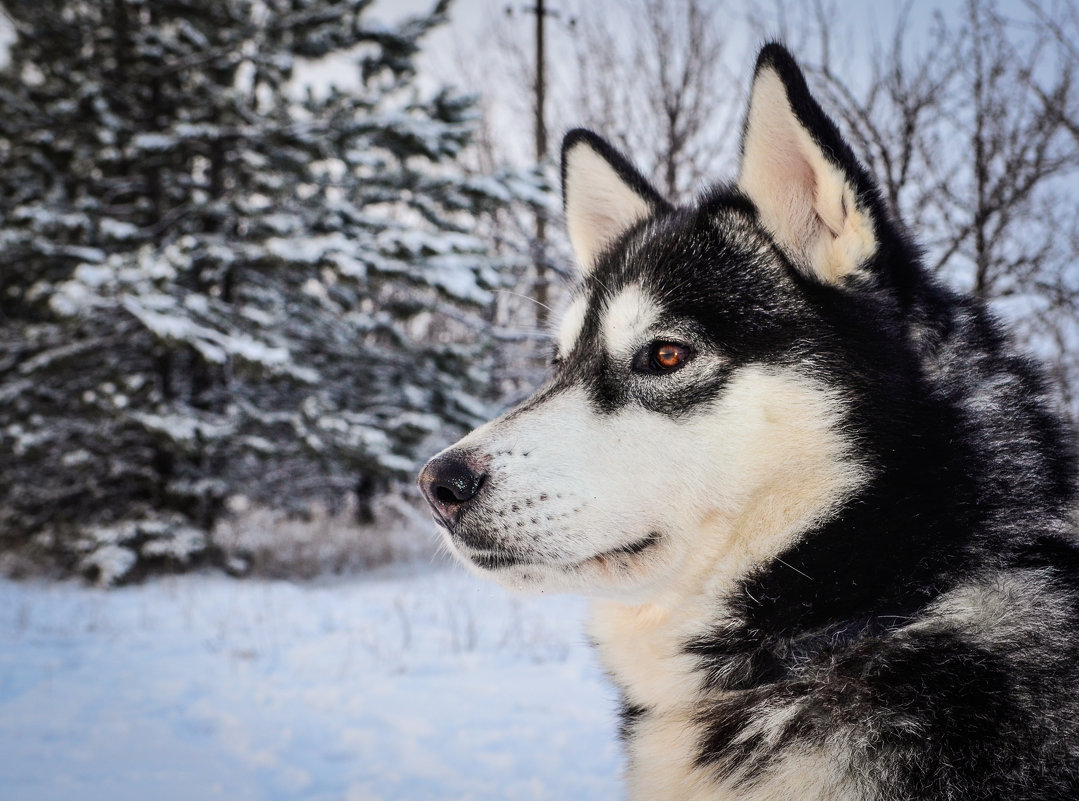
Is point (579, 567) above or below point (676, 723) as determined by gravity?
above

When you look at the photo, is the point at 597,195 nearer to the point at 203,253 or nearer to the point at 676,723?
the point at 676,723

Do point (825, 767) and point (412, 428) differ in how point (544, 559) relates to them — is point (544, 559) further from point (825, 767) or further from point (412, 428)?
point (412, 428)

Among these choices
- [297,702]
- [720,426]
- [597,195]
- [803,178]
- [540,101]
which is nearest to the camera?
[720,426]

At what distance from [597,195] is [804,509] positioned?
1.72 metres

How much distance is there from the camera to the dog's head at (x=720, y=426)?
1.89 m

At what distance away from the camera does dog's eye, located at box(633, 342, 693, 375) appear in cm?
206

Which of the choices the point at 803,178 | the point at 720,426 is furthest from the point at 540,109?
the point at 720,426

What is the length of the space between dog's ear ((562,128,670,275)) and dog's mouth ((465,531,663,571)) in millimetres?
1356

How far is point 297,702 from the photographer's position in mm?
4602

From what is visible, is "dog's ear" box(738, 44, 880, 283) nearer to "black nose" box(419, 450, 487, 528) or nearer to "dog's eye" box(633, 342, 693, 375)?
"dog's eye" box(633, 342, 693, 375)

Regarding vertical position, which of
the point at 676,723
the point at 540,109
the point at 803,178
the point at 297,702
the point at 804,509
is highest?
the point at 803,178

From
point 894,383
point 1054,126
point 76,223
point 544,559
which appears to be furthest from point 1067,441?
point 76,223

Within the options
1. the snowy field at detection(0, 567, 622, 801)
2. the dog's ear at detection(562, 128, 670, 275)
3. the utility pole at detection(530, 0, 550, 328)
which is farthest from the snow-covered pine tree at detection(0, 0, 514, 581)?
the dog's ear at detection(562, 128, 670, 275)

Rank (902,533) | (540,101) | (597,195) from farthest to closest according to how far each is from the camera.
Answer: (540,101), (597,195), (902,533)
